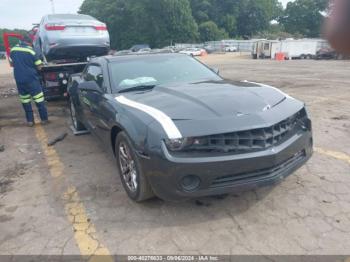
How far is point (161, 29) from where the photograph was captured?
69375mm

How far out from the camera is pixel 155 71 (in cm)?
478

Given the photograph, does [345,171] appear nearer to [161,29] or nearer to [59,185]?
[59,185]

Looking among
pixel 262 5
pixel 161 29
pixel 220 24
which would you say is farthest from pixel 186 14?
pixel 262 5

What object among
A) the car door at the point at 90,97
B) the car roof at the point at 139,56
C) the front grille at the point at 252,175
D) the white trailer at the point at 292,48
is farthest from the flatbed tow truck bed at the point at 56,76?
the white trailer at the point at 292,48

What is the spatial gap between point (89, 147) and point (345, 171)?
3.85 meters

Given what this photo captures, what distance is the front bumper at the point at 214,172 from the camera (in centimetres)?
300

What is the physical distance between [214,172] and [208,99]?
888 mm

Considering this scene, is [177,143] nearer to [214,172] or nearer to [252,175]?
[214,172]

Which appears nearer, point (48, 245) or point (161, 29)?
point (48, 245)

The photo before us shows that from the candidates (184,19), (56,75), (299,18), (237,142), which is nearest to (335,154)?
(237,142)

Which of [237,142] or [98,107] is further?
[98,107]

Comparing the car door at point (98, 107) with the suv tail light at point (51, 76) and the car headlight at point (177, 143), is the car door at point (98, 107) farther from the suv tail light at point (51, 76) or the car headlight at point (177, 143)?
the suv tail light at point (51, 76)

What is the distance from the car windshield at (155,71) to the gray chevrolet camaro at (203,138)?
30 centimetres

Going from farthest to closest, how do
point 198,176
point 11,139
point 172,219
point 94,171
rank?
1. point 11,139
2. point 94,171
3. point 172,219
4. point 198,176
